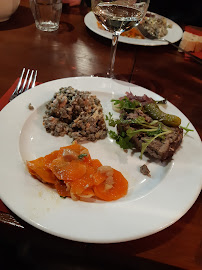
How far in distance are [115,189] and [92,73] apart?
1205 mm

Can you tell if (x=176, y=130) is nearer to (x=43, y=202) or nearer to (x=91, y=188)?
(x=91, y=188)

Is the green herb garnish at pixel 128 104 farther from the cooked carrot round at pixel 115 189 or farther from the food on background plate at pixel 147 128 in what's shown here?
the cooked carrot round at pixel 115 189

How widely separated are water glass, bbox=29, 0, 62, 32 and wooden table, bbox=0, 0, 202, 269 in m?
0.09

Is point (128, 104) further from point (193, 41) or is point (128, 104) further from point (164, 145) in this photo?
point (193, 41)

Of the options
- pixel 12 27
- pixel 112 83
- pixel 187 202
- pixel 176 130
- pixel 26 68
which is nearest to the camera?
pixel 187 202

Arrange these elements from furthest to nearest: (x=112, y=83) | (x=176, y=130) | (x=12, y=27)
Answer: (x=12, y=27)
(x=112, y=83)
(x=176, y=130)

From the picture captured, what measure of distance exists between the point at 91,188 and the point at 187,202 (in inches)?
17.3

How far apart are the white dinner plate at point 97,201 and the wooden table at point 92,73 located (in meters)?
0.10

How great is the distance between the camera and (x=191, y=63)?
240 centimetres

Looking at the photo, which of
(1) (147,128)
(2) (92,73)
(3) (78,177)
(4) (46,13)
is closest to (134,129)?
(1) (147,128)

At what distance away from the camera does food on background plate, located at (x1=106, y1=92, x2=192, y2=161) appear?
1.36m

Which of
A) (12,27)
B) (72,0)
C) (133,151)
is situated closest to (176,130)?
(133,151)

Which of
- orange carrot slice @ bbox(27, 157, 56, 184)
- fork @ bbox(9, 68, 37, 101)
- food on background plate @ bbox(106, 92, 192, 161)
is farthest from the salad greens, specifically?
fork @ bbox(9, 68, 37, 101)

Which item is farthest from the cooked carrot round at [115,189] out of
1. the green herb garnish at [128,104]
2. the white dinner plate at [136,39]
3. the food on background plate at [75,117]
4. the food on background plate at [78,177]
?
the white dinner plate at [136,39]
